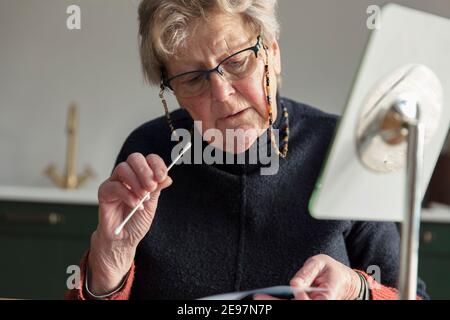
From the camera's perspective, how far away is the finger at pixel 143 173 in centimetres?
73

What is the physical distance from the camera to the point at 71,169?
2262 millimetres

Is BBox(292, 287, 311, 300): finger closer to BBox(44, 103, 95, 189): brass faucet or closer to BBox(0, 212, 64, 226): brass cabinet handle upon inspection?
BBox(0, 212, 64, 226): brass cabinet handle

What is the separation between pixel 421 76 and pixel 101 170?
1.87 meters

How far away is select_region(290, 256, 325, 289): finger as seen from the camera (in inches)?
23.5

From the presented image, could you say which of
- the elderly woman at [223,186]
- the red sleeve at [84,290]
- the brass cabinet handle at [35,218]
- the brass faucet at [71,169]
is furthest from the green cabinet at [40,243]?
the red sleeve at [84,290]

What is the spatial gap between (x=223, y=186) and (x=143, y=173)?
0.35 metres

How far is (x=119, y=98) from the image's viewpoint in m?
2.28

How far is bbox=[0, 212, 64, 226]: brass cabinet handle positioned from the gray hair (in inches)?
43.0

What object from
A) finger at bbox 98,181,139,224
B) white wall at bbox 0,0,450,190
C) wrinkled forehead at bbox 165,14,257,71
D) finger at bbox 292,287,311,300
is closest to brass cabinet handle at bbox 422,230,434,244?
white wall at bbox 0,0,450,190

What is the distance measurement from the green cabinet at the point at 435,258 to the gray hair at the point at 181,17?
1.08 metres

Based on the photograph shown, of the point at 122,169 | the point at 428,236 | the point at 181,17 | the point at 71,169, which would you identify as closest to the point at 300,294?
the point at 122,169

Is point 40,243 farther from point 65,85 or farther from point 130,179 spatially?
point 130,179
